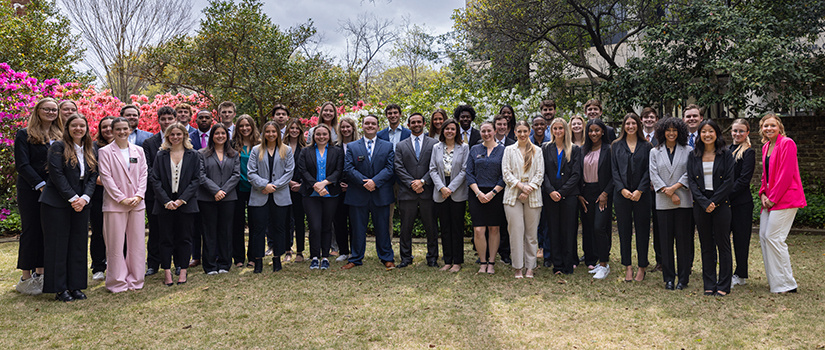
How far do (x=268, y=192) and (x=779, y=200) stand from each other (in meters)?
5.57

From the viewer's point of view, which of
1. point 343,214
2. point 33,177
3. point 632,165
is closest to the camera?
point 33,177

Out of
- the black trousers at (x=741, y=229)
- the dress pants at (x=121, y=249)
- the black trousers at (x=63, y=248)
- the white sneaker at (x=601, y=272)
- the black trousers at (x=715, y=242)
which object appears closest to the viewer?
the black trousers at (x=63, y=248)

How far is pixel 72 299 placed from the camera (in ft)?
18.0

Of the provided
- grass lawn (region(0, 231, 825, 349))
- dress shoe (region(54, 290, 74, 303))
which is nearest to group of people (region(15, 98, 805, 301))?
dress shoe (region(54, 290, 74, 303))

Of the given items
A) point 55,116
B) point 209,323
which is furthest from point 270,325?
point 55,116

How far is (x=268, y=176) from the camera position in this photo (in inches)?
267

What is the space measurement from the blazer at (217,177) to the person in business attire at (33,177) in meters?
1.51

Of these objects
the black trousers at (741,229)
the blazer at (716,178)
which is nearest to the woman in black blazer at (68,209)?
the blazer at (716,178)

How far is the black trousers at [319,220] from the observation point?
22.7ft

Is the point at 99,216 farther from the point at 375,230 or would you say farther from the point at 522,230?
the point at 522,230

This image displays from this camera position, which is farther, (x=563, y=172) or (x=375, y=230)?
(x=375, y=230)

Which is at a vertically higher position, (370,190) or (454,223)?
(370,190)

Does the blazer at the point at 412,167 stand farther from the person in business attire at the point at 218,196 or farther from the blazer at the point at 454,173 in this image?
the person in business attire at the point at 218,196

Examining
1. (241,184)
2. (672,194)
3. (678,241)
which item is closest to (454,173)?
(672,194)
